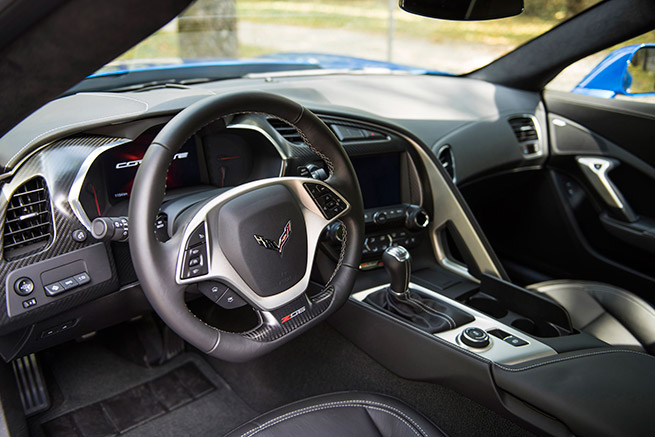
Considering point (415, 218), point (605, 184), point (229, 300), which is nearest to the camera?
point (229, 300)

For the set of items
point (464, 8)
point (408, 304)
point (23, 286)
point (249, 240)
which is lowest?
point (408, 304)

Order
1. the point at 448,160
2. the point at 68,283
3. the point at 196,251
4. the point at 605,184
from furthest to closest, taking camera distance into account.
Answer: the point at 605,184
the point at 448,160
the point at 68,283
the point at 196,251

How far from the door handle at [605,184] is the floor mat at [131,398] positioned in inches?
73.4

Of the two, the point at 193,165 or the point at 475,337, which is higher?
the point at 193,165

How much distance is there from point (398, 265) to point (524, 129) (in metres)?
1.38

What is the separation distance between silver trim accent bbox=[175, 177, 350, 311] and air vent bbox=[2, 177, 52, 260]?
444mm

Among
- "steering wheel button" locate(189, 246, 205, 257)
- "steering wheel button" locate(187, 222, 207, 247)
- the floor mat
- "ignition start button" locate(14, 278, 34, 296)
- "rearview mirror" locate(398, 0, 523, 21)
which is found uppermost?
"rearview mirror" locate(398, 0, 523, 21)

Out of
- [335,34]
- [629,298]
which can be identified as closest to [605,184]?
[629,298]

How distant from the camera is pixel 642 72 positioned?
8.48 ft

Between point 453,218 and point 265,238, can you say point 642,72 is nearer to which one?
point 453,218

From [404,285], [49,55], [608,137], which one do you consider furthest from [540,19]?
[49,55]

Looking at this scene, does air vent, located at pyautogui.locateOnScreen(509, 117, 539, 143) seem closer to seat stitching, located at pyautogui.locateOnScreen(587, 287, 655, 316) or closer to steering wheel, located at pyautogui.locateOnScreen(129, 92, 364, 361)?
seat stitching, located at pyautogui.locateOnScreen(587, 287, 655, 316)

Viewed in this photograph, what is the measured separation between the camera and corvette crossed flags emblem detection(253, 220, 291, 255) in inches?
53.5

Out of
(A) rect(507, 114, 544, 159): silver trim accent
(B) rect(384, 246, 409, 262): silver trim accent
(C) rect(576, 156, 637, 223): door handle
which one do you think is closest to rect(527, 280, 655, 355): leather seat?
(C) rect(576, 156, 637, 223): door handle
